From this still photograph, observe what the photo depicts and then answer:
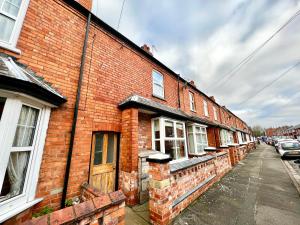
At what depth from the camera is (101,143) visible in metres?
Answer: 4.59

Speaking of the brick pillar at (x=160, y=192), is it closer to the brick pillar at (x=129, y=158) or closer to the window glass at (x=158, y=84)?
the brick pillar at (x=129, y=158)

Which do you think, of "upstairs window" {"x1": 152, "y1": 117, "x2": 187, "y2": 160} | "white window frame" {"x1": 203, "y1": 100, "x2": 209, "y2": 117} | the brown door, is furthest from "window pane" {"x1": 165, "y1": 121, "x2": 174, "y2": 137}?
"white window frame" {"x1": 203, "y1": 100, "x2": 209, "y2": 117}

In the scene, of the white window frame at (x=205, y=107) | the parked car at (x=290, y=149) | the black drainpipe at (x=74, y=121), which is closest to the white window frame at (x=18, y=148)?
the black drainpipe at (x=74, y=121)

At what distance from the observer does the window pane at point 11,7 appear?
3.38m

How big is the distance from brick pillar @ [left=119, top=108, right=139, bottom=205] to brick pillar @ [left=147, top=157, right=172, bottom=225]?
45.4 inches

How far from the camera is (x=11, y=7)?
3.46 metres

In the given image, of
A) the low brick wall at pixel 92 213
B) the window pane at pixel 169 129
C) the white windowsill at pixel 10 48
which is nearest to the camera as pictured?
the low brick wall at pixel 92 213

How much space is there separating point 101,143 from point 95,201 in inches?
99.4

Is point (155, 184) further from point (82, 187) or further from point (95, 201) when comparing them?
point (82, 187)

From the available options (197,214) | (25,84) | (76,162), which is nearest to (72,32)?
(25,84)

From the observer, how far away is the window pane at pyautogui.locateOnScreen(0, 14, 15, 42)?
3240mm

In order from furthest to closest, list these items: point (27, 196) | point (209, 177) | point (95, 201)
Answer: point (209, 177), point (27, 196), point (95, 201)

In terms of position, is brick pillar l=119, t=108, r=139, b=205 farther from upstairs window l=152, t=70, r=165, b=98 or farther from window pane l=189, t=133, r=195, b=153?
window pane l=189, t=133, r=195, b=153

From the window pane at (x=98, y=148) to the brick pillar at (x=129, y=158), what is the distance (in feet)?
2.34
